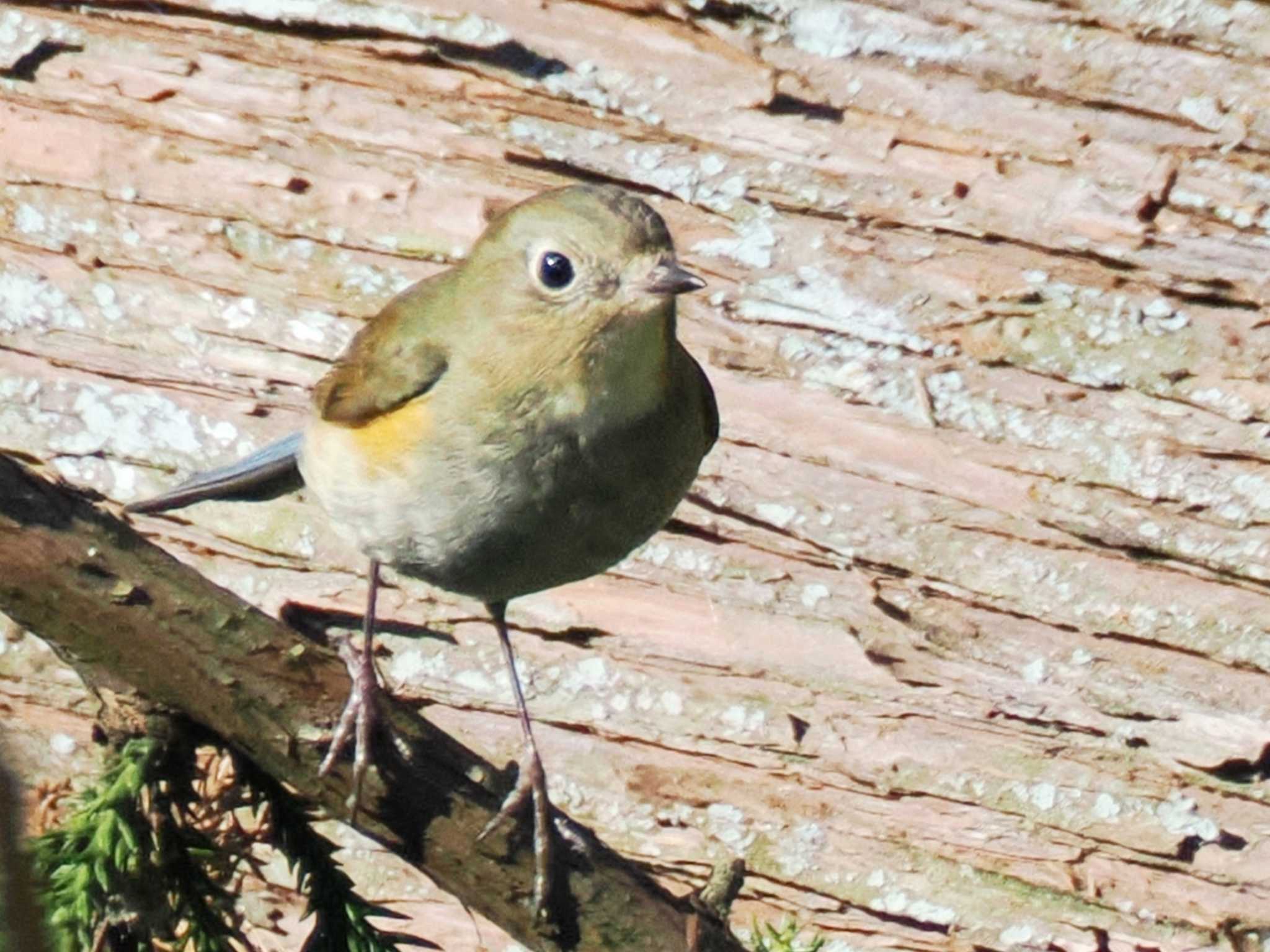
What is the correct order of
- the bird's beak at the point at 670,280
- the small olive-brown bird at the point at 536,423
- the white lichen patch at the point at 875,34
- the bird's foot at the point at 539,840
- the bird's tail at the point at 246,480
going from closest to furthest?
the bird's foot at the point at 539,840 → the bird's beak at the point at 670,280 → the small olive-brown bird at the point at 536,423 → the bird's tail at the point at 246,480 → the white lichen patch at the point at 875,34

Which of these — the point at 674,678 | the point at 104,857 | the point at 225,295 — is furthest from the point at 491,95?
the point at 104,857

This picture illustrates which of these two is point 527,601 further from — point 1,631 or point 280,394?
point 1,631

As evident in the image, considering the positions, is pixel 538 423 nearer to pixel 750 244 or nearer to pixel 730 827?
pixel 750 244

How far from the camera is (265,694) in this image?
2.40m

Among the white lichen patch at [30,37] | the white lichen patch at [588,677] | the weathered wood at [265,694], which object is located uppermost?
the white lichen patch at [30,37]

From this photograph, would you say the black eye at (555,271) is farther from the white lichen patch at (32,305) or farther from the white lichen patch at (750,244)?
the white lichen patch at (32,305)

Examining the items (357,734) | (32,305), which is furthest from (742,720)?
(32,305)

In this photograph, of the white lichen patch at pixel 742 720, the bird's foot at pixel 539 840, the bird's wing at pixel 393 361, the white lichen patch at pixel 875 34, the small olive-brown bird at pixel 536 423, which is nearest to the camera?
the bird's foot at pixel 539 840

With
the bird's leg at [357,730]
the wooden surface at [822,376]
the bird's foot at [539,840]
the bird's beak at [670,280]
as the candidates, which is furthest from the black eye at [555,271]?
the wooden surface at [822,376]

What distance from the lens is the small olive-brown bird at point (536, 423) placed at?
2.91m

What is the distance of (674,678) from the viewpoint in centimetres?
420

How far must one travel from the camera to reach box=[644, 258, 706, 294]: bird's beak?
9.21 feet

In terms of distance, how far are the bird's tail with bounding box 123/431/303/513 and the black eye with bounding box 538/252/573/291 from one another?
932 mm

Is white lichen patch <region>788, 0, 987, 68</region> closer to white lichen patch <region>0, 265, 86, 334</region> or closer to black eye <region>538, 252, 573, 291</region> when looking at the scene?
black eye <region>538, 252, 573, 291</region>
